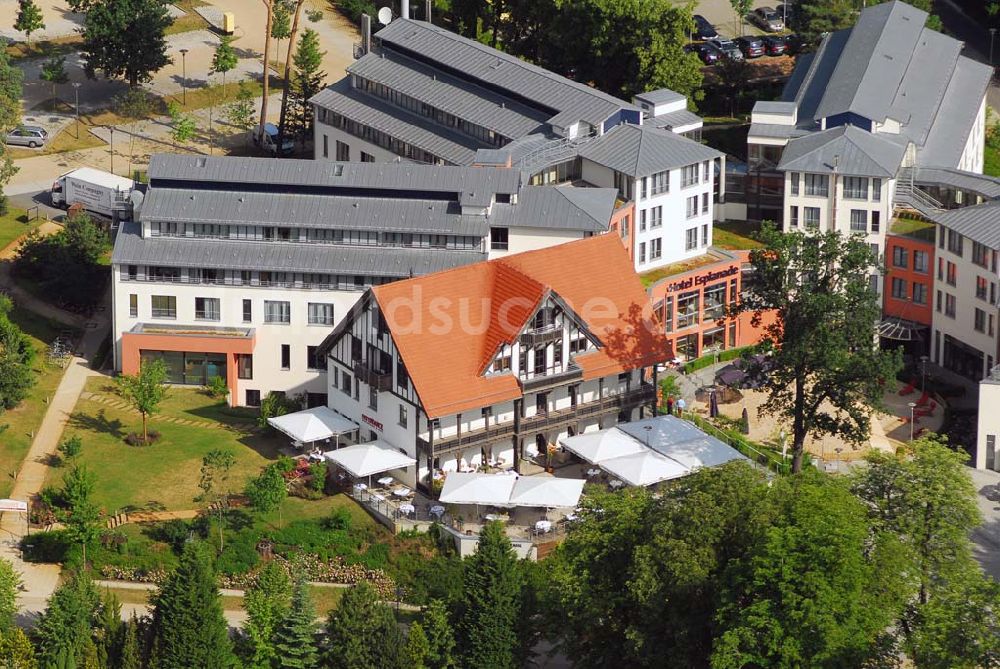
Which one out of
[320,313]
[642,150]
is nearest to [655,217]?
[642,150]

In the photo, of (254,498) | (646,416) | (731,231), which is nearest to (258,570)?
(254,498)

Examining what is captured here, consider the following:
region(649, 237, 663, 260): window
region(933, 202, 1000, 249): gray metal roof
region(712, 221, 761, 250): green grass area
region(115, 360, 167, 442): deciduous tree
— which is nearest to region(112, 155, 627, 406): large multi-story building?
region(115, 360, 167, 442): deciduous tree

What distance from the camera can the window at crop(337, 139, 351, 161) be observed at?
17300 cm

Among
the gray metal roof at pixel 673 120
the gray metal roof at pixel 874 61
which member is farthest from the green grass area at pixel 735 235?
the gray metal roof at pixel 874 61

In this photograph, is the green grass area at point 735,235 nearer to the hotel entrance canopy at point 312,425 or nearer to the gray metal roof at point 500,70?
the gray metal roof at point 500,70

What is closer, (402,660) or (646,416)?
(402,660)

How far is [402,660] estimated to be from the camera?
117875 millimetres

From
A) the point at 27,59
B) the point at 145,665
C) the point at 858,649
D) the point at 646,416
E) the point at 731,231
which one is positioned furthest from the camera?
the point at 27,59

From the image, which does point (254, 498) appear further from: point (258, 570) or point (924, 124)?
point (924, 124)

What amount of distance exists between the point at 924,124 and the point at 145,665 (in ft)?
252

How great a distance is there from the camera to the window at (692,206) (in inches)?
6260

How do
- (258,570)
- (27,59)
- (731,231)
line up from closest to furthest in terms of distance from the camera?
(258,570)
(731,231)
(27,59)

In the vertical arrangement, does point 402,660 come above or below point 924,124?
below

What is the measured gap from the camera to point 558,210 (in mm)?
149500
